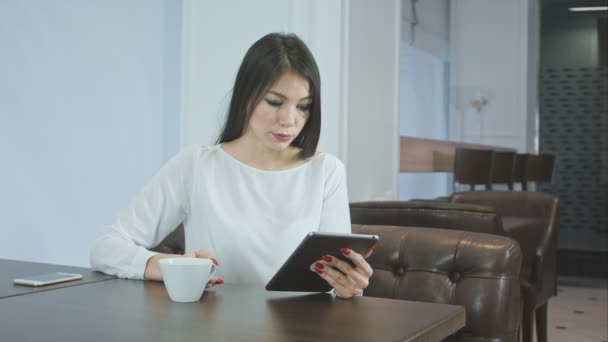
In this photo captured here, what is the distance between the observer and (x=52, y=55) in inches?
101

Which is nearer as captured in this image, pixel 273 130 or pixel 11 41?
pixel 273 130

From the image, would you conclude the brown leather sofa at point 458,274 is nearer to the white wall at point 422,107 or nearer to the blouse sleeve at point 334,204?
the blouse sleeve at point 334,204

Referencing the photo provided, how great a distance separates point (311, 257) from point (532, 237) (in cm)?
231

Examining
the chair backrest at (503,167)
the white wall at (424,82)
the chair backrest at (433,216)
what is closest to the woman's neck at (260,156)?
the chair backrest at (433,216)

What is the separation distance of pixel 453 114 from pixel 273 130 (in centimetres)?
682

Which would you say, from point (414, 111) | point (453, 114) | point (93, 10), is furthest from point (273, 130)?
point (453, 114)

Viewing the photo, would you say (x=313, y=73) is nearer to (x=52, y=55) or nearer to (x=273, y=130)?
(x=273, y=130)

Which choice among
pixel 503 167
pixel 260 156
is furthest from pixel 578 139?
pixel 260 156

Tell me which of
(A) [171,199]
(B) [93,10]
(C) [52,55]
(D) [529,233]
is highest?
(B) [93,10]

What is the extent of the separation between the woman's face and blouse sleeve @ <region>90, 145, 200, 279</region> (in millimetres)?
196

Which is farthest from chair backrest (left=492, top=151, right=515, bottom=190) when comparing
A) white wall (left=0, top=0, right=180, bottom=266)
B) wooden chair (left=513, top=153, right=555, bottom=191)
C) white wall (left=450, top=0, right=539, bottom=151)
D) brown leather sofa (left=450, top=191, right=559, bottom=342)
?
white wall (left=0, top=0, right=180, bottom=266)

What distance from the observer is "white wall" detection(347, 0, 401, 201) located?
308 cm

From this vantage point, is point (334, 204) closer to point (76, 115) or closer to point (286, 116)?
point (286, 116)

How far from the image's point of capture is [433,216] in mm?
2232
